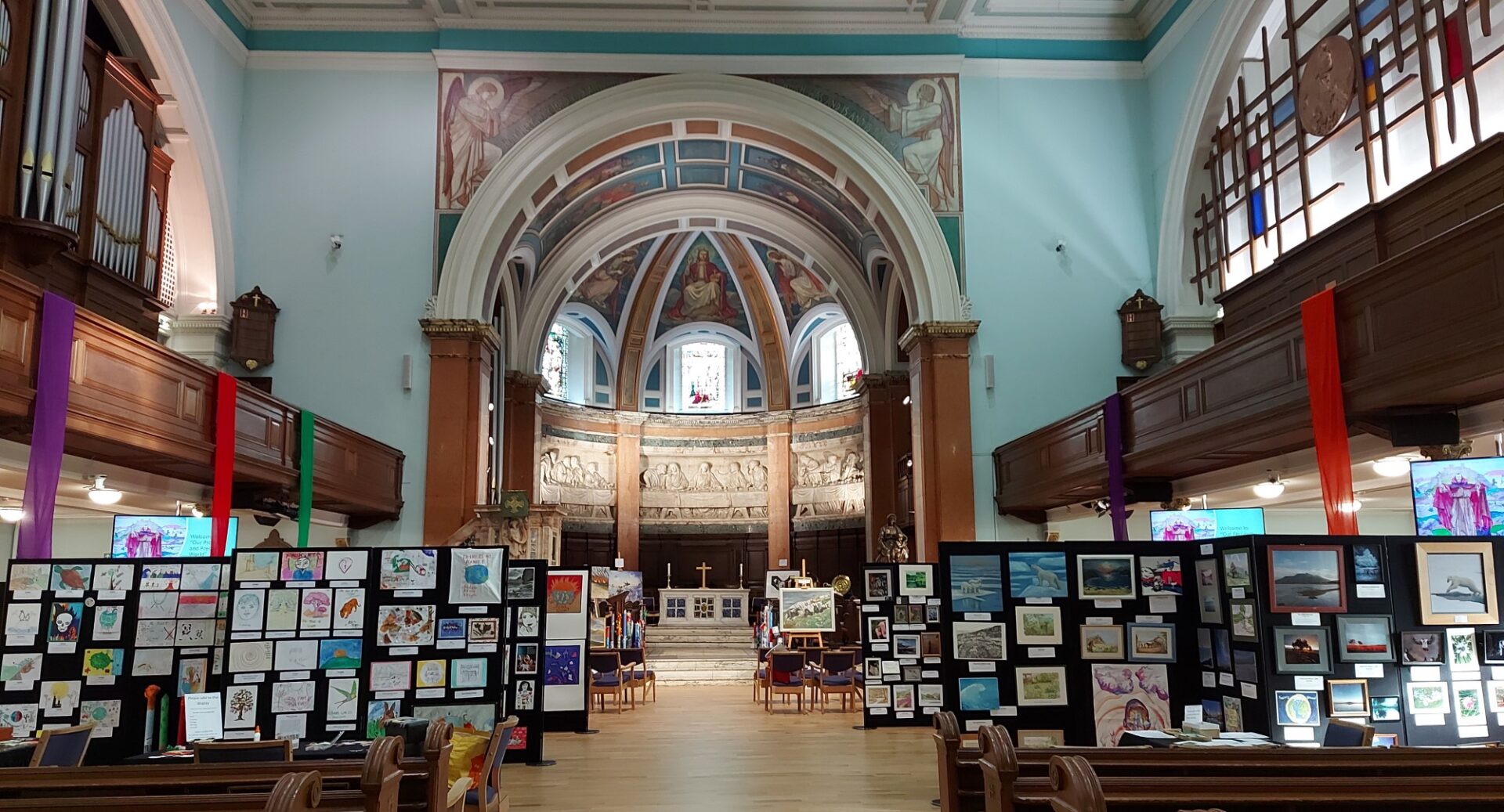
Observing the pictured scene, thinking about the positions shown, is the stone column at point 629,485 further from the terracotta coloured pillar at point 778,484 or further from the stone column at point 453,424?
the stone column at point 453,424

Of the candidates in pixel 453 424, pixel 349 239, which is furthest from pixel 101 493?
pixel 349 239

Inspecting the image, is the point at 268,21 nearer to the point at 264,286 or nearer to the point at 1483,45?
the point at 264,286

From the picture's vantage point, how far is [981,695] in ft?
23.4

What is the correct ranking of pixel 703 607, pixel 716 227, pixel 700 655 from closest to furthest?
pixel 700 655 < pixel 716 227 < pixel 703 607

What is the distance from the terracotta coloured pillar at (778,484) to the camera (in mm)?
25516

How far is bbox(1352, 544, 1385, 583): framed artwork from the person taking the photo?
605 centimetres

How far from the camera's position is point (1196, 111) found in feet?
44.9

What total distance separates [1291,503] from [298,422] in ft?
39.7

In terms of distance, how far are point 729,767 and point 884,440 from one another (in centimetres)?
1269

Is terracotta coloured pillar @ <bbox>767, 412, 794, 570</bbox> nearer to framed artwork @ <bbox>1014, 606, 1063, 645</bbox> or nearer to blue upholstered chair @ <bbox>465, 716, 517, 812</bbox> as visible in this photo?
framed artwork @ <bbox>1014, 606, 1063, 645</bbox>

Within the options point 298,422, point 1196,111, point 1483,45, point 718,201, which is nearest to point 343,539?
point 298,422

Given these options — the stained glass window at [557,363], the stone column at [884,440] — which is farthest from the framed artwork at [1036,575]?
the stained glass window at [557,363]

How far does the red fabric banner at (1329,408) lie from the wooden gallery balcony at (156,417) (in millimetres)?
8430

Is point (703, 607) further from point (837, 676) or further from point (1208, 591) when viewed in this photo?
point (1208, 591)
